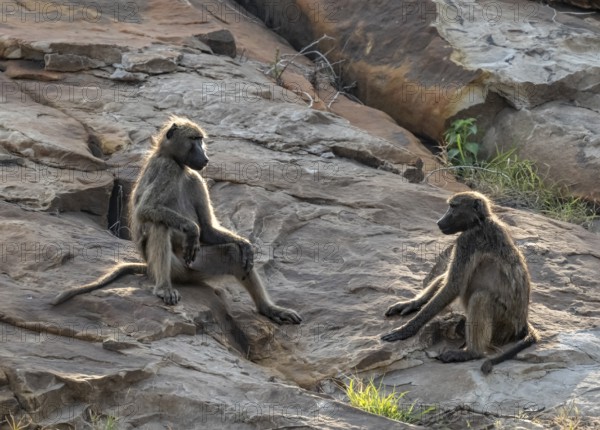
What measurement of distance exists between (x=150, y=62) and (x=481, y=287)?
533cm

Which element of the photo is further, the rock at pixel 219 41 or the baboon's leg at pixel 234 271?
the rock at pixel 219 41

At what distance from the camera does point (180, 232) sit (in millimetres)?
7895

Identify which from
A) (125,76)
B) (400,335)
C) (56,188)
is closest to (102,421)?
(400,335)

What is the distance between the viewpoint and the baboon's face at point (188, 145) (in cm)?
820

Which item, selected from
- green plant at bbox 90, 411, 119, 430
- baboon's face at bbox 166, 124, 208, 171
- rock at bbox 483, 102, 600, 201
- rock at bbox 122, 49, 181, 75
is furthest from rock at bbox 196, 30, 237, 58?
green plant at bbox 90, 411, 119, 430

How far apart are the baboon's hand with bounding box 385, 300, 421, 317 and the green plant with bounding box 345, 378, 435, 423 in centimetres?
92

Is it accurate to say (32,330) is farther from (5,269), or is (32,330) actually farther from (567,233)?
(567,233)

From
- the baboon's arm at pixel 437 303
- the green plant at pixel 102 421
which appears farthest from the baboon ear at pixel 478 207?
the green plant at pixel 102 421

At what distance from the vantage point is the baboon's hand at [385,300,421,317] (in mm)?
7957

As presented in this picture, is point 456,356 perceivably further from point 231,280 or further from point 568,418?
point 231,280

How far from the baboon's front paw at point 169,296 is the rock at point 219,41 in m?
5.44

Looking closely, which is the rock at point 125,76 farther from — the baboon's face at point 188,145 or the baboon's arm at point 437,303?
the baboon's arm at point 437,303

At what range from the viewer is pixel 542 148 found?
12312 millimetres

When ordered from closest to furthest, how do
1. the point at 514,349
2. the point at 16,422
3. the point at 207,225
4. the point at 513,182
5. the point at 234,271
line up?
the point at 16,422, the point at 514,349, the point at 234,271, the point at 207,225, the point at 513,182
